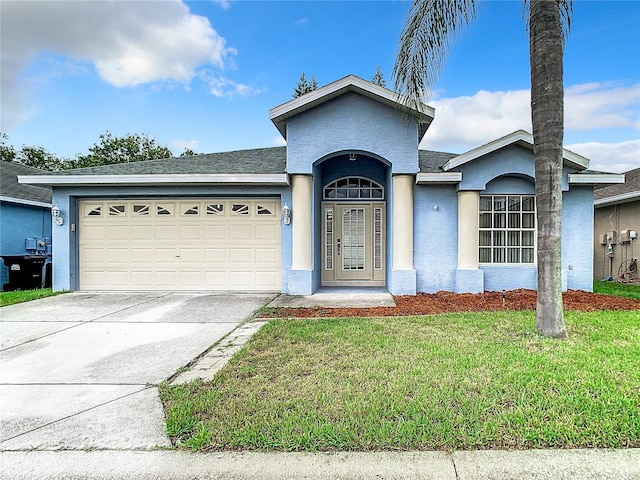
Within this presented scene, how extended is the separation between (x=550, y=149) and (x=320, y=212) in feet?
22.1

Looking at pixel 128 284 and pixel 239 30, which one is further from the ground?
pixel 239 30

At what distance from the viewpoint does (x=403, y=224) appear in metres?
9.61

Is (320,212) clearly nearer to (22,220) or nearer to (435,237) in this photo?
(435,237)

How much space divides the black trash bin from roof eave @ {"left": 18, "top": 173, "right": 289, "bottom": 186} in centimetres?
352

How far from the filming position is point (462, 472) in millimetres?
2463

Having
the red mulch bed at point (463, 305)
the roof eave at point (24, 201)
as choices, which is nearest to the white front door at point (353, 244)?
the red mulch bed at point (463, 305)

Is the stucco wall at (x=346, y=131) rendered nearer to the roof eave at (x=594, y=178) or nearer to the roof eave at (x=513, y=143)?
the roof eave at (x=513, y=143)

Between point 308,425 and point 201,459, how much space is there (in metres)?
0.83

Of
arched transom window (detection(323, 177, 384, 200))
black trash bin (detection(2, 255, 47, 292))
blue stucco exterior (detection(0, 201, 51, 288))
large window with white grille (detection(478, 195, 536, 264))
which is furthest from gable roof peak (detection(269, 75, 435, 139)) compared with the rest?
blue stucco exterior (detection(0, 201, 51, 288))

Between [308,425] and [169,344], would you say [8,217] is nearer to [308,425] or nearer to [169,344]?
[169,344]

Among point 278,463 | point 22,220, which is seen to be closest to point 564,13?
point 278,463

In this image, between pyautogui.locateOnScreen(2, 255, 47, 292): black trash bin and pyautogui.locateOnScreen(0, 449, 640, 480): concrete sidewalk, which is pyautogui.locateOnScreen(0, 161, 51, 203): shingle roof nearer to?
pyautogui.locateOnScreen(2, 255, 47, 292): black trash bin

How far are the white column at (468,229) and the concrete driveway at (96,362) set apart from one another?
5.34 meters

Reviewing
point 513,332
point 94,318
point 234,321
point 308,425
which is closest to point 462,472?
point 308,425
